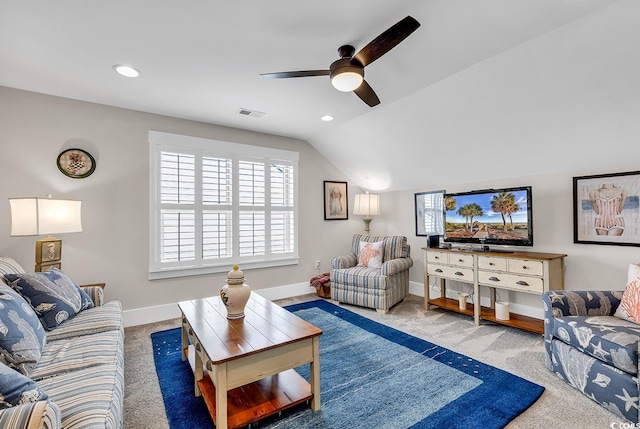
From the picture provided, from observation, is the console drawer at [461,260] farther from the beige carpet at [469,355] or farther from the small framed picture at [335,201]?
the small framed picture at [335,201]

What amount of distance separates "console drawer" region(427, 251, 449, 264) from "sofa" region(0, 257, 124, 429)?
3.37m

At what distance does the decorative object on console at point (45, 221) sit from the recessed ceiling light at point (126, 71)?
4.27 feet

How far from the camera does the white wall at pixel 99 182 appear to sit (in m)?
2.97

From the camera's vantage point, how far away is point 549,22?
2.02 meters

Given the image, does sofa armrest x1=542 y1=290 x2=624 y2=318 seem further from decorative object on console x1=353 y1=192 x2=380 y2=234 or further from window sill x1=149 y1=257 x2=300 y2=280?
window sill x1=149 y1=257 x2=300 y2=280

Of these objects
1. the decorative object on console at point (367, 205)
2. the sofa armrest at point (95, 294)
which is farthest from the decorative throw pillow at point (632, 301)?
the sofa armrest at point (95, 294)

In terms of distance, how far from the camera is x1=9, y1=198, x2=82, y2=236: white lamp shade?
2.50m

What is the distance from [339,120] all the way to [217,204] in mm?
2016

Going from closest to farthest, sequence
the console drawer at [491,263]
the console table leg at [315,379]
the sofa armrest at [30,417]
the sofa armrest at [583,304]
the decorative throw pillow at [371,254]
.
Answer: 1. the sofa armrest at [30,417]
2. the console table leg at [315,379]
3. the sofa armrest at [583,304]
4. the console drawer at [491,263]
5. the decorative throw pillow at [371,254]

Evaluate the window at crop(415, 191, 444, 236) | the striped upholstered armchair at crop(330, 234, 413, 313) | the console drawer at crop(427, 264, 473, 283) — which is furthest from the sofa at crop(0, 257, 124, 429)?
the window at crop(415, 191, 444, 236)

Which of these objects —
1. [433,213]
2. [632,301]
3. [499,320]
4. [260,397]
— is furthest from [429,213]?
[260,397]

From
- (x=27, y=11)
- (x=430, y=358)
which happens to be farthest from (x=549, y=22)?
(x=27, y=11)

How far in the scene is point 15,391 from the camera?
3.29 feet

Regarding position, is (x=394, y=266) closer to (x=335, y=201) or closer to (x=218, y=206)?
(x=335, y=201)
